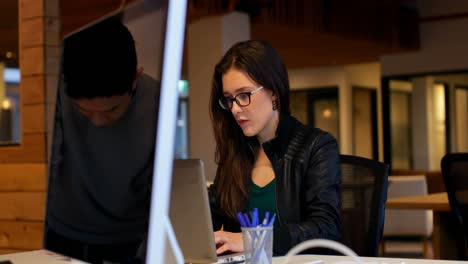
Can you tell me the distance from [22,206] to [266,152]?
216 centimetres

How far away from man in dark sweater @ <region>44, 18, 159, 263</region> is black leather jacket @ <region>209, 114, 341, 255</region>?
0.81 m

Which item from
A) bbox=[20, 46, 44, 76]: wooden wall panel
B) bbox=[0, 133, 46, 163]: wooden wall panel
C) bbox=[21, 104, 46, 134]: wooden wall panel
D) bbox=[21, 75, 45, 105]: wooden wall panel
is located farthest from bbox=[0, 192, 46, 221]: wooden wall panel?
bbox=[20, 46, 44, 76]: wooden wall panel

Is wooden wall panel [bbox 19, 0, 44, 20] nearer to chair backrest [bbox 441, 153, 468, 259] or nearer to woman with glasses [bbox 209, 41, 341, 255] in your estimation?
woman with glasses [bbox 209, 41, 341, 255]

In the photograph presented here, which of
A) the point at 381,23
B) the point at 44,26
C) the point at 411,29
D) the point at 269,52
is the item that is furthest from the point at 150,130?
the point at 411,29

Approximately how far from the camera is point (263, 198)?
90.3 inches

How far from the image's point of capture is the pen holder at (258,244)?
5.45ft

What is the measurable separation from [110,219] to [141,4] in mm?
347

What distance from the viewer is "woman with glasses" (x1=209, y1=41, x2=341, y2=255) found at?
7.27ft

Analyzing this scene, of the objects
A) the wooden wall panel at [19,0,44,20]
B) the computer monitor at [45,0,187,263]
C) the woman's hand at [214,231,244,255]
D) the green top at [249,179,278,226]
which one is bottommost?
the woman's hand at [214,231,244,255]

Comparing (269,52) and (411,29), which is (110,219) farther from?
(411,29)

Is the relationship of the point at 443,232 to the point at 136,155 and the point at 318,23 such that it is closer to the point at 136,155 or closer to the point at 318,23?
the point at 136,155

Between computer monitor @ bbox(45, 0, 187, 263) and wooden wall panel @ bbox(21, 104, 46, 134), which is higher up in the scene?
wooden wall panel @ bbox(21, 104, 46, 134)

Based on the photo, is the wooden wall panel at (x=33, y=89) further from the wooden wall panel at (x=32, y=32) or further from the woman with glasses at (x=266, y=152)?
the woman with glasses at (x=266, y=152)

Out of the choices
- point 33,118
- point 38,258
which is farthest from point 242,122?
point 33,118
